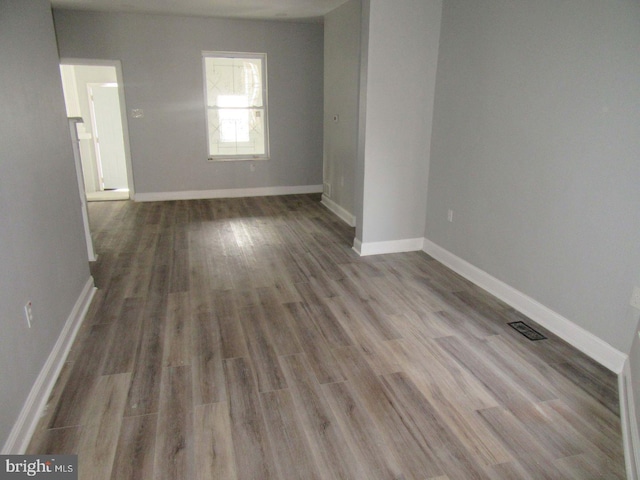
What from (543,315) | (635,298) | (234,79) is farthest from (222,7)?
(635,298)

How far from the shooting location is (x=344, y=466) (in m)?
1.81

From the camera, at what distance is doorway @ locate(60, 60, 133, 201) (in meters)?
7.38

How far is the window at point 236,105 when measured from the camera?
21.5ft

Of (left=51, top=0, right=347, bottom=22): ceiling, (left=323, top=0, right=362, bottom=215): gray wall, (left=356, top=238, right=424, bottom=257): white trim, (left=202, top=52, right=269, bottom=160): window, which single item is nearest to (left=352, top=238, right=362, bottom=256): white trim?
(left=356, top=238, right=424, bottom=257): white trim

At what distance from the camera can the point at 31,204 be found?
88.0 inches

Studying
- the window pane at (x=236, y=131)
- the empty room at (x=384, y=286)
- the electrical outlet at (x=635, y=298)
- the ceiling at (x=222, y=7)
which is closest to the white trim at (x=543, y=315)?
the empty room at (x=384, y=286)

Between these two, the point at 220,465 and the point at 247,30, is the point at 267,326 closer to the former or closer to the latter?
the point at 220,465

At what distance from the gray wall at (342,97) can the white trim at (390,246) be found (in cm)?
112

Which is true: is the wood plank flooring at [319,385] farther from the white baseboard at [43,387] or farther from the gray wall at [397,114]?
the gray wall at [397,114]

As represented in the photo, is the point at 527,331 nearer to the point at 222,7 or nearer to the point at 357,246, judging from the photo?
the point at 357,246

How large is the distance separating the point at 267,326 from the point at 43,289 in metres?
1.32

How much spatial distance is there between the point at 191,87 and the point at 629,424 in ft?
20.7

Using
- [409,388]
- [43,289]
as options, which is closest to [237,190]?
[43,289]

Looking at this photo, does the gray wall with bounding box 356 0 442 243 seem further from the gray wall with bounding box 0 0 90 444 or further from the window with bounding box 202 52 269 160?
the window with bounding box 202 52 269 160
